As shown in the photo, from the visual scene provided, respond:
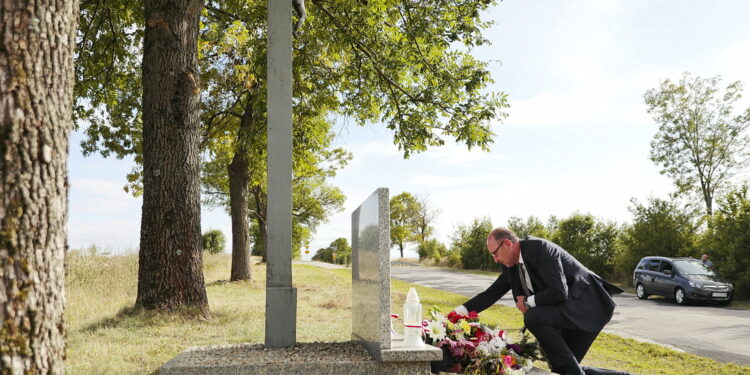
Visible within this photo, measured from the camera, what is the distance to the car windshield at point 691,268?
58.5 ft

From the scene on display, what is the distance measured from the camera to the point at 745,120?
30469mm

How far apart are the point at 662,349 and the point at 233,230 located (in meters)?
13.0

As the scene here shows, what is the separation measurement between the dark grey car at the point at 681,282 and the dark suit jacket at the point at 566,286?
13.7m

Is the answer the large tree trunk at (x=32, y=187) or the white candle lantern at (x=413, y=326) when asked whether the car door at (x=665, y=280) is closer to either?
the white candle lantern at (x=413, y=326)

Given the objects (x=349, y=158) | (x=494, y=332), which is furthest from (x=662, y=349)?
(x=349, y=158)

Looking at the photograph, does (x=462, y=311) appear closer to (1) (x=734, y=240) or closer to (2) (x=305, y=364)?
(2) (x=305, y=364)

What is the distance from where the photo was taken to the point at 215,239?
40219mm

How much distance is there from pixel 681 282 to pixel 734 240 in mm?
3219

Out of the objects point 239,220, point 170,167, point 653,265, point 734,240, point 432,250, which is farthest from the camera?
point 432,250

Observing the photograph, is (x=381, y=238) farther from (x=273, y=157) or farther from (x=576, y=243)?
(x=576, y=243)

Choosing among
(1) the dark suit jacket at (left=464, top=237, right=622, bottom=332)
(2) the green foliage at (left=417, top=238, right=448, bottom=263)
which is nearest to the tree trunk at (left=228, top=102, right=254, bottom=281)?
(1) the dark suit jacket at (left=464, top=237, right=622, bottom=332)

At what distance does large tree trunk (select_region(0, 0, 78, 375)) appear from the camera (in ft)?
10.5

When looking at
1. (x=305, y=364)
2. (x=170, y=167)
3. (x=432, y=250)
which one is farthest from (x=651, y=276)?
(x=432, y=250)

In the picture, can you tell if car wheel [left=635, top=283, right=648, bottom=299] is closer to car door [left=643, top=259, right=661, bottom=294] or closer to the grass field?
car door [left=643, top=259, right=661, bottom=294]
